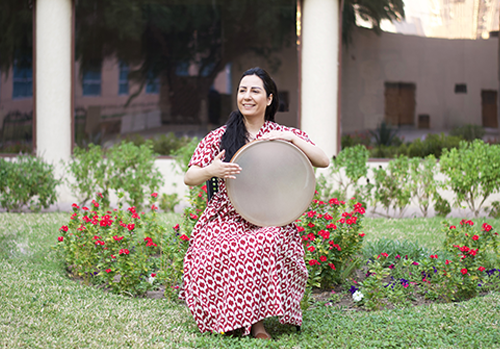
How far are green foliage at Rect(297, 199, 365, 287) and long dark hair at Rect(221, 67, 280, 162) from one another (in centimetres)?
98

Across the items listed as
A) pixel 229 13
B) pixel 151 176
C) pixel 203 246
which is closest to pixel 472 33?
pixel 229 13

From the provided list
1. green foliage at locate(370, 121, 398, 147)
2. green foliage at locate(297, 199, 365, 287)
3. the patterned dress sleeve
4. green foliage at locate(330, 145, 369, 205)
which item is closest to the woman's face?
the patterned dress sleeve

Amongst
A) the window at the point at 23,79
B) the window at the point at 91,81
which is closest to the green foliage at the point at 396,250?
the window at the point at 91,81

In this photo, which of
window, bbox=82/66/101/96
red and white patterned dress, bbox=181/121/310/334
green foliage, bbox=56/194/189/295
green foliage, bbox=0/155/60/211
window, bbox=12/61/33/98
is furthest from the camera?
window, bbox=82/66/101/96

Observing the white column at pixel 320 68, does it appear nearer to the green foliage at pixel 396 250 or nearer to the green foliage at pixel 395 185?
the green foliage at pixel 395 185

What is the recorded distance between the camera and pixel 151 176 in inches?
287

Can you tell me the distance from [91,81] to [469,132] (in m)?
6.03

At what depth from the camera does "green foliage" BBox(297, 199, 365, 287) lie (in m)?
3.72

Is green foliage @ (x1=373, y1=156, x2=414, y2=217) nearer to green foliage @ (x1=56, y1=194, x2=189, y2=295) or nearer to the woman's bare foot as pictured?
green foliage @ (x1=56, y1=194, x2=189, y2=295)

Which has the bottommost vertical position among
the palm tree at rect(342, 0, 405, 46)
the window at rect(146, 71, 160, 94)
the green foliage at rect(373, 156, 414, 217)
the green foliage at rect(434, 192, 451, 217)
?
the green foliage at rect(434, 192, 451, 217)

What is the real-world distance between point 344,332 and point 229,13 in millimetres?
6287

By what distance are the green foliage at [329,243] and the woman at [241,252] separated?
0.67 meters

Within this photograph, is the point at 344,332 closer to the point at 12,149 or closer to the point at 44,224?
the point at 44,224

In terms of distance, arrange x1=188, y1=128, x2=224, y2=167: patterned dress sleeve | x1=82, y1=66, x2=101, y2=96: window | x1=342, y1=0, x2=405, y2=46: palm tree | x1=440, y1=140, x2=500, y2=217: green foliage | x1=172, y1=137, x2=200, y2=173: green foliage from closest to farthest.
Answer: x1=188, y1=128, x2=224, y2=167: patterned dress sleeve
x1=440, y1=140, x2=500, y2=217: green foliage
x1=172, y1=137, x2=200, y2=173: green foliage
x1=342, y1=0, x2=405, y2=46: palm tree
x1=82, y1=66, x2=101, y2=96: window
